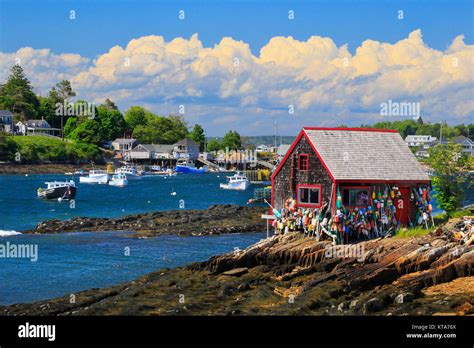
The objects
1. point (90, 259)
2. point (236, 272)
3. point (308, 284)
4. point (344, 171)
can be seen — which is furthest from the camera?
point (90, 259)

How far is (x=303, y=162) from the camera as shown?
3912 centimetres

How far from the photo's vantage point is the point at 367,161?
38719 millimetres

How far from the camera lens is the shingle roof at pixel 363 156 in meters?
38.0

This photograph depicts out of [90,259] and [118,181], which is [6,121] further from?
[90,259]

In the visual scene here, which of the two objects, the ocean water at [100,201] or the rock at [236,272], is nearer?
the rock at [236,272]

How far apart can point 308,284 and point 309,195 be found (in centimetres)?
879

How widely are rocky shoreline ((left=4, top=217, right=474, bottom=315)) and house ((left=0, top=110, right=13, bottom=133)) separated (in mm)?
165290

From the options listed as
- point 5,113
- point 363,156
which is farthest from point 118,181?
point 363,156

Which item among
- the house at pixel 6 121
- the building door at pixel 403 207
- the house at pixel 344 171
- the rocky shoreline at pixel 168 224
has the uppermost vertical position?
the house at pixel 6 121

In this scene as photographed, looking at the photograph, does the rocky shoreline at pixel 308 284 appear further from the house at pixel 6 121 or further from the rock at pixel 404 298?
the house at pixel 6 121

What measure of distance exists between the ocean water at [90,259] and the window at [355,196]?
33.2 feet

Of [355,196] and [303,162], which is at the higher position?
[303,162]

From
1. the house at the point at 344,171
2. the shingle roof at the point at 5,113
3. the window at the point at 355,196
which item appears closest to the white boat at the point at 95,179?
the shingle roof at the point at 5,113
